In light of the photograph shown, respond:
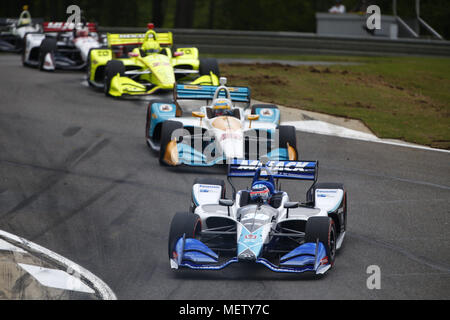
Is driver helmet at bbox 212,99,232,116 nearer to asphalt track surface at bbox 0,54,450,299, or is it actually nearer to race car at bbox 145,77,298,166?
race car at bbox 145,77,298,166

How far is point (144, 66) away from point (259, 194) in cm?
1105

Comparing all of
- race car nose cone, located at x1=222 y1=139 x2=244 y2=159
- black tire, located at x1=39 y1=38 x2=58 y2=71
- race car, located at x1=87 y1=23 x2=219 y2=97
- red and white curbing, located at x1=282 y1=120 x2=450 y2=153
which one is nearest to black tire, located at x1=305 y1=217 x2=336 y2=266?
→ race car nose cone, located at x1=222 y1=139 x2=244 y2=159

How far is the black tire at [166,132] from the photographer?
14633 millimetres

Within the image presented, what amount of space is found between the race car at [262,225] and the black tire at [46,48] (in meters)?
14.2

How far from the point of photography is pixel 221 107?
49.5ft

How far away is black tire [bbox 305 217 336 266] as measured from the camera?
9.55m

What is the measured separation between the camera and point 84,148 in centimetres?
1596

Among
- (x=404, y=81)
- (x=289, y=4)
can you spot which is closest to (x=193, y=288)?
(x=404, y=81)

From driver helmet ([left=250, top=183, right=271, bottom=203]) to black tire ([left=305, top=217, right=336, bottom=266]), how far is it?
88 cm

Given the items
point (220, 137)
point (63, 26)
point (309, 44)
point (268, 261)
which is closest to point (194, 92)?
point (220, 137)

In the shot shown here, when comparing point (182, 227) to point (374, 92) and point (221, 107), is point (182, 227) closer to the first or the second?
point (221, 107)

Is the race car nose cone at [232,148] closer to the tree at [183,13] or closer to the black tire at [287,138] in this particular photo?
the black tire at [287,138]

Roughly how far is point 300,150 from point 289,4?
4042cm
